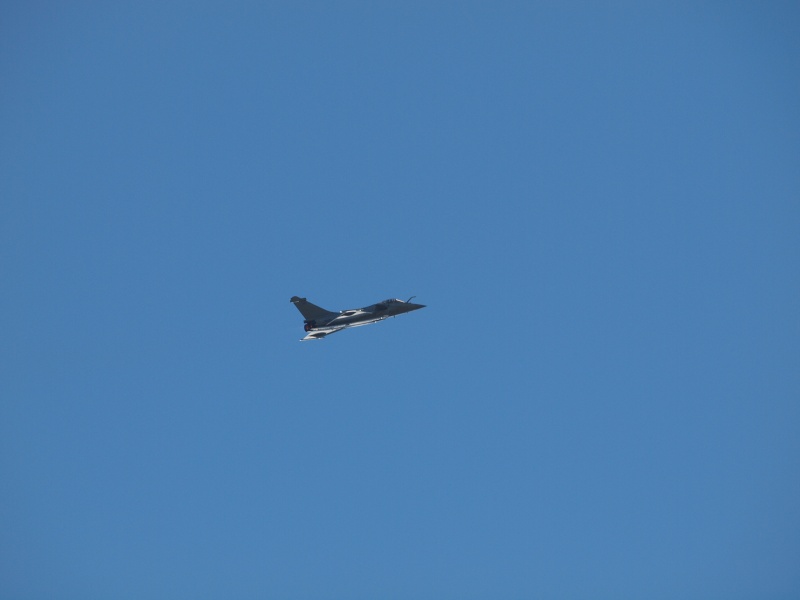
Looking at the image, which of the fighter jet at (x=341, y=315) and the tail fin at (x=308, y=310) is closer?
the fighter jet at (x=341, y=315)

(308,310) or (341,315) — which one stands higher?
(308,310)

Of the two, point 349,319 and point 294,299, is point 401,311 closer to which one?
point 349,319

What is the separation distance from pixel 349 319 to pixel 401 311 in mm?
5354

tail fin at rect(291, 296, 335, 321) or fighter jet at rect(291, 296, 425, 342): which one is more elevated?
tail fin at rect(291, 296, 335, 321)

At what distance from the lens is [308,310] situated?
84.9 meters

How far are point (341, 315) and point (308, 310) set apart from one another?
457 centimetres

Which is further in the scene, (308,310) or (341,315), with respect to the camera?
(308,310)

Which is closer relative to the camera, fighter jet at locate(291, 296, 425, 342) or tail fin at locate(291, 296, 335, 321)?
fighter jet at locate(291, 296, 425, 342)

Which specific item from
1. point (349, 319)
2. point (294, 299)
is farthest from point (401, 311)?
point (294, 299)

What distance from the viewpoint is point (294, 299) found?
8512 centimetres

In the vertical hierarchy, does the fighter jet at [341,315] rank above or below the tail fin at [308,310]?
below

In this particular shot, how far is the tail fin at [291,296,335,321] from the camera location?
8444 centimetres

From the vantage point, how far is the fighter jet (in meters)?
80.2

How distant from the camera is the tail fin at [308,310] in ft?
277
